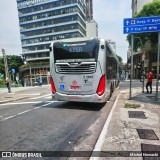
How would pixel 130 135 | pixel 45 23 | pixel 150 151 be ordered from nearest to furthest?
pixel 150 151 < pixel 130 135 < pixel 45 23

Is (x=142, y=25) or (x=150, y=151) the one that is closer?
(x=150, y=151)

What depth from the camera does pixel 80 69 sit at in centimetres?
812

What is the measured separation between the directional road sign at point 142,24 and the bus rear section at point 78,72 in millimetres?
4181

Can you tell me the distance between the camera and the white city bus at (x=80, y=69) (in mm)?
7953

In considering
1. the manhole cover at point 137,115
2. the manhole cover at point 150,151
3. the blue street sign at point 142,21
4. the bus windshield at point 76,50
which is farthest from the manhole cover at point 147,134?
the blue street sign at point 142,21

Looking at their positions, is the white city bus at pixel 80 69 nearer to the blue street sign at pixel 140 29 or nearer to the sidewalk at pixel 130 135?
the sidewalk at pixel 130 135

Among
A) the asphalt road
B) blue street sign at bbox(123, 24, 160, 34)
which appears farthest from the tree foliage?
the asphalt road

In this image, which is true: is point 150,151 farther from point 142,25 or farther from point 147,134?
point 142,25

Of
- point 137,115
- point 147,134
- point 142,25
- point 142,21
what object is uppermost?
point 142,21

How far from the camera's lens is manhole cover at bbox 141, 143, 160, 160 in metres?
3.58

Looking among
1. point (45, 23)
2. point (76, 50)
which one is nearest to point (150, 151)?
point (76, 50)

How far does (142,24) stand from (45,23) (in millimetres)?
60648

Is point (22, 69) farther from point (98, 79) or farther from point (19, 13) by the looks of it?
point (98, 79)

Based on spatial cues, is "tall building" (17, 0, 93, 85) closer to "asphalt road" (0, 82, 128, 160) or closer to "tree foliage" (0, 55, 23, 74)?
"tree foliage" (0, 55, 23, 74)
